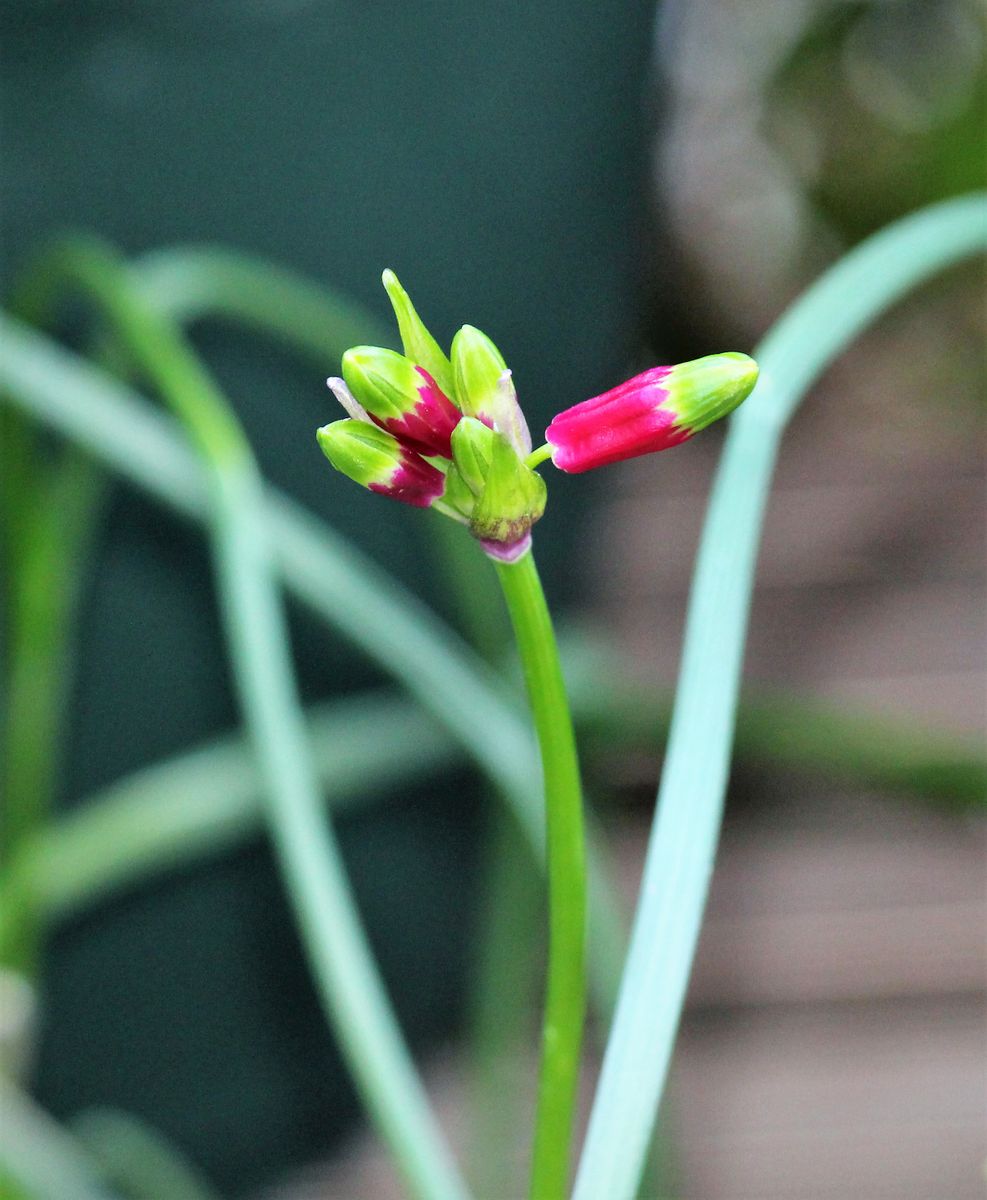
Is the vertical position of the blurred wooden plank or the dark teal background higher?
the dark teal background

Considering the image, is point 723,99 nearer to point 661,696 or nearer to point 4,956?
point 661,696

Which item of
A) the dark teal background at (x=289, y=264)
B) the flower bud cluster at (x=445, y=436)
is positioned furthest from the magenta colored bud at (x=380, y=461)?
the dark teal background at (x=289, y=264)

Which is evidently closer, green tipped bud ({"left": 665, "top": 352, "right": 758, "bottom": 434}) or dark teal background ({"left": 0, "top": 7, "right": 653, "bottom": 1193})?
green tipped bud ({"left": 665, "top": 352, "right": 758, "bottom": 434})

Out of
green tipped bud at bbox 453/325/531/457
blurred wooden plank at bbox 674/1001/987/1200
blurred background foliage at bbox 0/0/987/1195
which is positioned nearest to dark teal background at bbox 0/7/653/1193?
blurred background foliage at bbox 0/0/987/1195

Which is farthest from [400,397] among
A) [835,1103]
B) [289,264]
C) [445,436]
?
[835,1103]

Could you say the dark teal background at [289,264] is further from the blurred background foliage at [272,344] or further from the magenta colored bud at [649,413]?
the magenta colored bud at [649,413]

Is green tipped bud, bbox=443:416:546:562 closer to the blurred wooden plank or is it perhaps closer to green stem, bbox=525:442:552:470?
green stem, bbox=525:442:552:470

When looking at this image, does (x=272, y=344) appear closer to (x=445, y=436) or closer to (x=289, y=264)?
(x=289, y=264)
